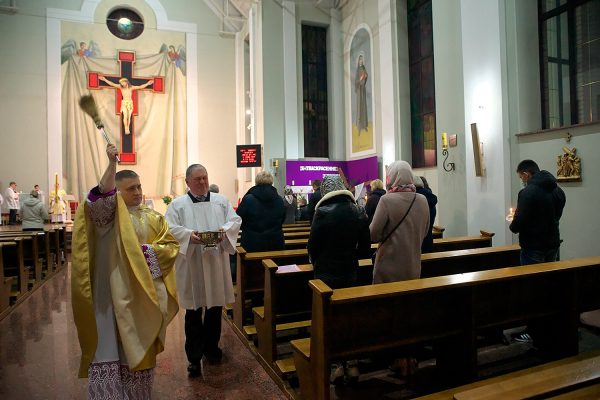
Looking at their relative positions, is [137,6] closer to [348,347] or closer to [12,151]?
[12,151]

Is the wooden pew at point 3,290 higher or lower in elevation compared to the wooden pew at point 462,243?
lower

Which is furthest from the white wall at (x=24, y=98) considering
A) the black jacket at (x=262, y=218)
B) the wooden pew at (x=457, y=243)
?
the black jacket at (x=262, y=218)

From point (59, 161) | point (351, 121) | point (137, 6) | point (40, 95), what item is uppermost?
point (137, 6)

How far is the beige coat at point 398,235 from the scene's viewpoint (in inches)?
104

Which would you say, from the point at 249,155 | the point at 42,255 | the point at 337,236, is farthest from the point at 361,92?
the point at 337,236

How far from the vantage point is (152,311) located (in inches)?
79.7

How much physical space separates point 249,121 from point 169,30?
4178mm

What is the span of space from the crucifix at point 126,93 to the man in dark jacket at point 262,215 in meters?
10.9

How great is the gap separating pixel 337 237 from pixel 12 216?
42.1ft

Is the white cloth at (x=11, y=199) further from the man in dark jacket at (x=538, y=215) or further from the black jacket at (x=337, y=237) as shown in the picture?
the man in dark jacket at (x=538, y=215)

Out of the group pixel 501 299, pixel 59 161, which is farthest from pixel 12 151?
pixel 501 299

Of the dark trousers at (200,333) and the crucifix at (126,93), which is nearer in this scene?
the dark trousers at (200,333)

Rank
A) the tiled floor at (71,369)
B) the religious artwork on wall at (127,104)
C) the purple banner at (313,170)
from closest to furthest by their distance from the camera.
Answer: the tiled floor at (71,369) → the purple banner at (313,170) → the religious artwork on wall at (127,104)

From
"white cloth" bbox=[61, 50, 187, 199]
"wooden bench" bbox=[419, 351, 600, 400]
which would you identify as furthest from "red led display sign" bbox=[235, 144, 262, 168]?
"wooden bench" bbox=[419, 351, 600, 400]
